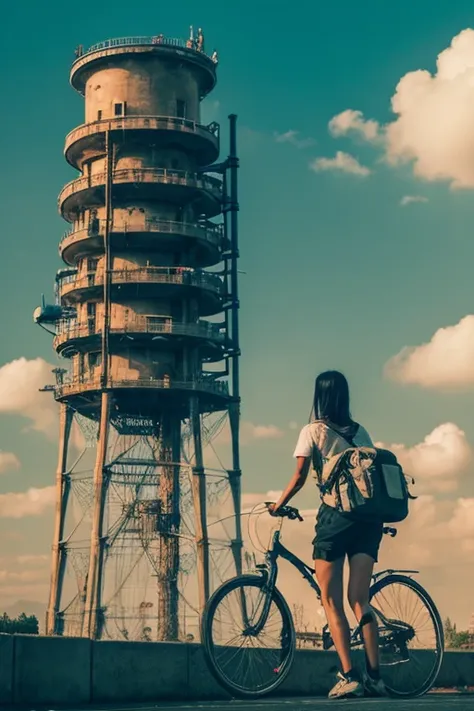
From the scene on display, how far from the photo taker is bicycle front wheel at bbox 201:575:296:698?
408 inches

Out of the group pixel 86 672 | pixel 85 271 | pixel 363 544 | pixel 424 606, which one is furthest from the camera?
pixel 85 271

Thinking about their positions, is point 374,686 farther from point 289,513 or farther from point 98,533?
point 98,533

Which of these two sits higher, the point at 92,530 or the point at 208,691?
the point at 92,530

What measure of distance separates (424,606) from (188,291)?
59486 mm

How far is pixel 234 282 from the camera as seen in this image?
7431 centimetres

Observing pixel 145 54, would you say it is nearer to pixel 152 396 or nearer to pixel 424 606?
pixel 152 396

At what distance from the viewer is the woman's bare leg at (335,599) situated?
1045 cm

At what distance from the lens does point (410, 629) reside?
37.6 ft

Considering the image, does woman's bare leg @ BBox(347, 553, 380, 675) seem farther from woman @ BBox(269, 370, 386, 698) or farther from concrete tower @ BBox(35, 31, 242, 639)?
concrete tower @ BBox(35, 31, 242, 639)

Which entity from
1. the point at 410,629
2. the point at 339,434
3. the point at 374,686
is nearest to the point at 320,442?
the point at 339,434

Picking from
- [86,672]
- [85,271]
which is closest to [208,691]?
[86,672]

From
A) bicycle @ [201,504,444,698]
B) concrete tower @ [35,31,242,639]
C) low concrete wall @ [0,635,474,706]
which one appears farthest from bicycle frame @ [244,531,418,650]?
concrete tower @ [35,31,242,639]

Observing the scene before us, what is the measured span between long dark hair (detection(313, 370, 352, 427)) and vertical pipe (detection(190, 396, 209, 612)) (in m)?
57.6

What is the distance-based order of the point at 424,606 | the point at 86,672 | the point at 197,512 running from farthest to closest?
the point at 197,512
the point at 86,672
the point at 424,606
